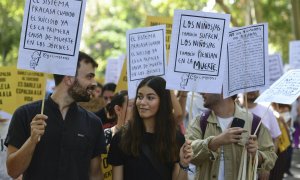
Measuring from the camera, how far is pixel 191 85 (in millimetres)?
5539

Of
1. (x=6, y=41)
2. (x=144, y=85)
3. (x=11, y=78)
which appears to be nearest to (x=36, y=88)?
(x=11, y=78)

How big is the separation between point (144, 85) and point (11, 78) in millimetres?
2907

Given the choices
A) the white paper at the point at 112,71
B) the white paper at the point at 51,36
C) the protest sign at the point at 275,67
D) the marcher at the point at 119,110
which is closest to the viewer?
the white paper at the point at 51,36

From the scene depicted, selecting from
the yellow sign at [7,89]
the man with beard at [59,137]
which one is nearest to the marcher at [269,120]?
the yellow sign at [7,89]

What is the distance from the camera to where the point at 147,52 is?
695 centimetres

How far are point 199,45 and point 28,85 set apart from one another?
3236 mm

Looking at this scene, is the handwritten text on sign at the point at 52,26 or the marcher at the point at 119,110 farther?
the marcher at the point at 119,110

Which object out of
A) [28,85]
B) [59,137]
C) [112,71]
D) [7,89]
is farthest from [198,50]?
[112,71]

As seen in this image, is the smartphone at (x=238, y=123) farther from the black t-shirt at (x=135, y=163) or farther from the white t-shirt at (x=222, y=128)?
the black t-shirt at (x=135, y=163)

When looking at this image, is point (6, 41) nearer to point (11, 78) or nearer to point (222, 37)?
point (11, 78)

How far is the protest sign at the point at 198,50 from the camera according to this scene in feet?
18.2

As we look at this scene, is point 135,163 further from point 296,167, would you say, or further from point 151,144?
point 296,167

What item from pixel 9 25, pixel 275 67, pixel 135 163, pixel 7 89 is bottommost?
pixel 135 163

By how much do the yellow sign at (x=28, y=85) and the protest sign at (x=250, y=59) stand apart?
3.02 meters
